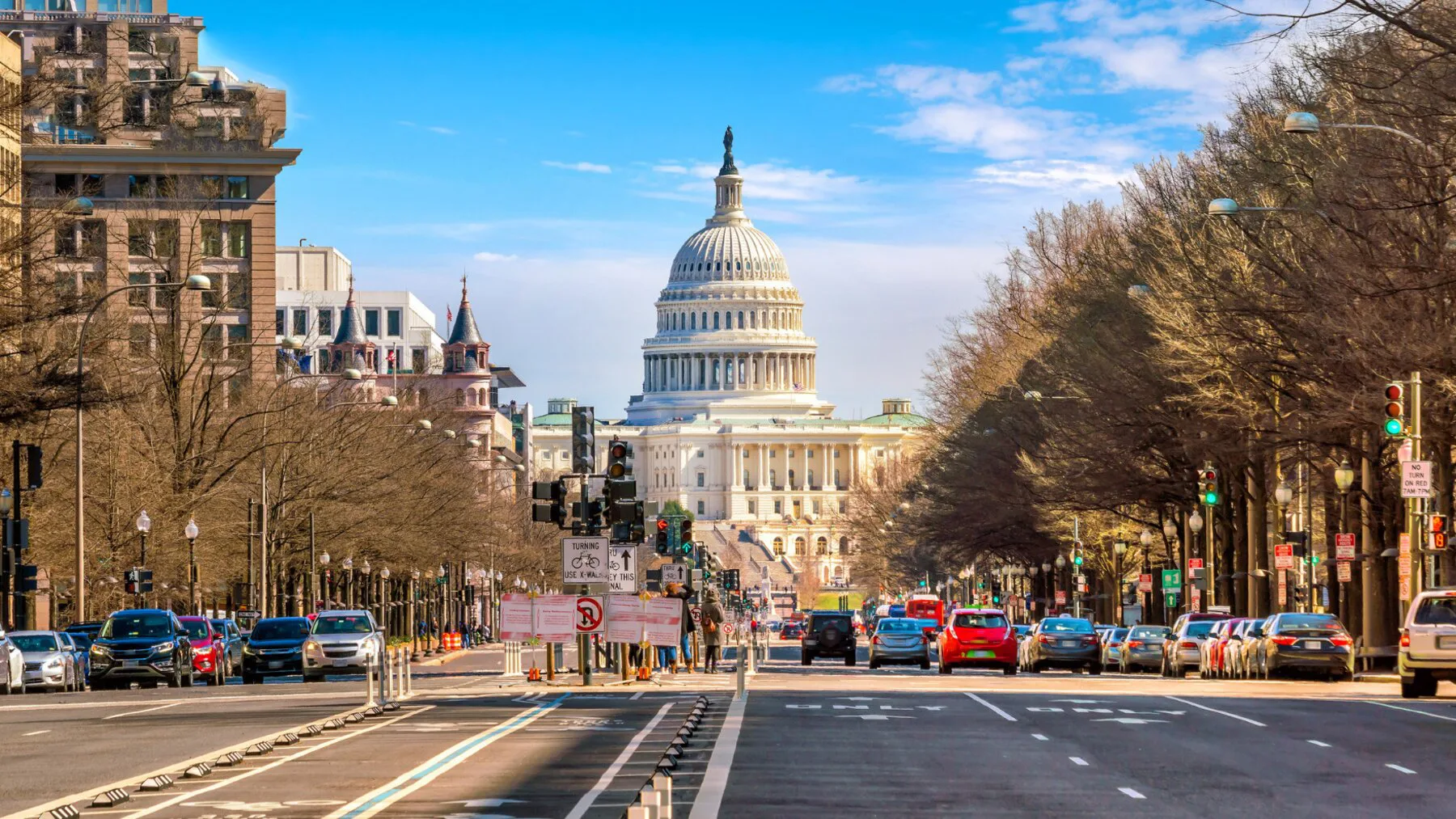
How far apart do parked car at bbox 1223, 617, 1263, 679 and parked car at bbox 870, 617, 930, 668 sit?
1027 cm

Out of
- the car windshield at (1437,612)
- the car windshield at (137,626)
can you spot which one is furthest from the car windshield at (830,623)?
the car windshield at (1437,612)

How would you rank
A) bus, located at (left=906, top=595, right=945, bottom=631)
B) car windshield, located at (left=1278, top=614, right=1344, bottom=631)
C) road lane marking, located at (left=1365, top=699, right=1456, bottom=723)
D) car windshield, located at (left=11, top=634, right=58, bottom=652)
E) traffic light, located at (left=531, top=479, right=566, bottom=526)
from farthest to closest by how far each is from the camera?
bus, located at (left=906, top=595, right=945, bottom=631)
car windshield, located at (left=11, top=634, right=58, bottom=652)
car windshield, located at (left=1278, top=614, right=1344, bottom=631)
traffic light, located at (left=531, top=479, right=566, bottom=526)
road lane marking, located at (left=1365, top=699, right=1456, bottom=723)

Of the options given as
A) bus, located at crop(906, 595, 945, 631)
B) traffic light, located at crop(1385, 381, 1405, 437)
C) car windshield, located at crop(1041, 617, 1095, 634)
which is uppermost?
traffic light, located at crop(1385, 381, 1405, 437)

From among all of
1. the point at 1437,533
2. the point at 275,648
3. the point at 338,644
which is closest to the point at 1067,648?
the point at 1437,533

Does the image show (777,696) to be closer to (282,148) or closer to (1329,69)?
(1329,69)

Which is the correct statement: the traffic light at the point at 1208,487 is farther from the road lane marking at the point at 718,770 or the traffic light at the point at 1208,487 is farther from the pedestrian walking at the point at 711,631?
the road lane marking at the point at 718,770

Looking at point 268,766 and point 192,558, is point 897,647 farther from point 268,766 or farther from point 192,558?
point 268,766

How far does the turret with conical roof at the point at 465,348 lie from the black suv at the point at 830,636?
10805cm

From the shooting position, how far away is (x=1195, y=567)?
65000 mm

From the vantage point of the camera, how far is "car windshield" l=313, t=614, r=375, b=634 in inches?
1959

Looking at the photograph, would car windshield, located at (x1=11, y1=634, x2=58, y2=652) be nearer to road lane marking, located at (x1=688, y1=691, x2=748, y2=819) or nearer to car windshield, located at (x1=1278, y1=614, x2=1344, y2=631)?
road lane marking, located at (x1=688, y1=691, x2=748, y2=819)

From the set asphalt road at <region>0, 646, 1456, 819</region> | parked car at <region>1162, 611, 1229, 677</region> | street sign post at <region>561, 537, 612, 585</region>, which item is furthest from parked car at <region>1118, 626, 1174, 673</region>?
street sign post at <region>561, 537, 612, 585</region>

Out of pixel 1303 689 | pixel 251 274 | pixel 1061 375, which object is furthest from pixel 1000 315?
pixel 1303 689

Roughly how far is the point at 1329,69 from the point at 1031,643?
25.7m
